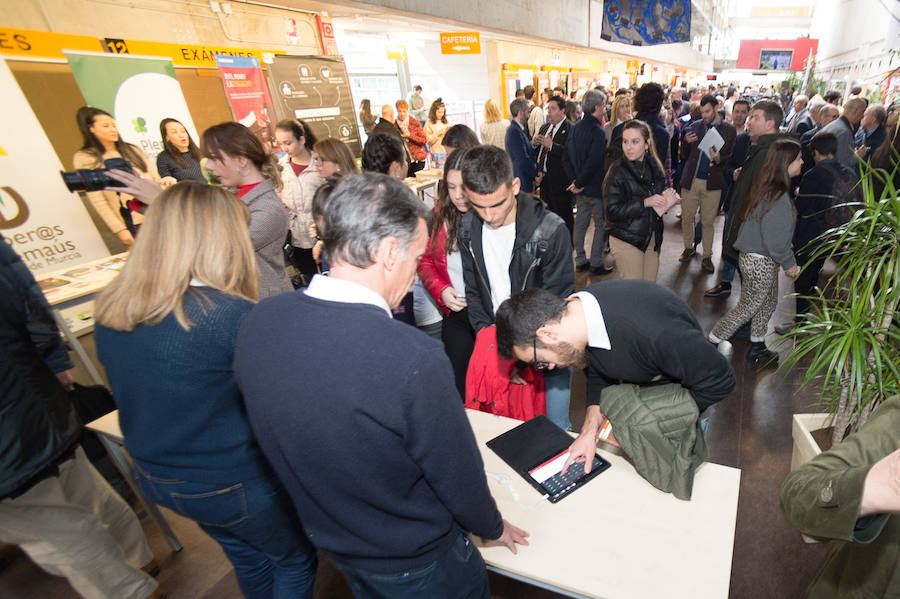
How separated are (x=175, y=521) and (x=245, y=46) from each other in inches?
180

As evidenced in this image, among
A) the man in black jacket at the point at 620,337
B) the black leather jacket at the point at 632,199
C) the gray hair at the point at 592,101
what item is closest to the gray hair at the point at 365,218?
the man in black jacket at the point at 620,337

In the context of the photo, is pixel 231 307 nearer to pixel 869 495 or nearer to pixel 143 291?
pixel 143 291

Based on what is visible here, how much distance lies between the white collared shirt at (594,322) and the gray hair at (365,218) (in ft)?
2.09

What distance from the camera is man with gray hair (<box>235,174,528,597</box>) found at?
29.2 inches

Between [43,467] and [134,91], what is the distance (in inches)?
139

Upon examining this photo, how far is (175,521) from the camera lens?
2316 millimetres

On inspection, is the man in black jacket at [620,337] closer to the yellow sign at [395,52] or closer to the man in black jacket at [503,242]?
the man in black jacket at [503,242]

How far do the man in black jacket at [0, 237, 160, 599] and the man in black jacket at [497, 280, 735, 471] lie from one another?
150 cm

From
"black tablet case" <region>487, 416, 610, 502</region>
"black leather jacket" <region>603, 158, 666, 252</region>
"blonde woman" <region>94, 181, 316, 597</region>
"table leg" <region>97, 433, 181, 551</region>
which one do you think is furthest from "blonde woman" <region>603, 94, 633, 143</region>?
"table leg" <region>97, 433, 181, 551</region>

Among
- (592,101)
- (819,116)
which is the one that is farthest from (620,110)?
(819,116)

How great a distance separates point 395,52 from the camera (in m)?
8.22

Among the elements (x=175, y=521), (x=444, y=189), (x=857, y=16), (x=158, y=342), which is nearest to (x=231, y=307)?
(x=158, y=342)

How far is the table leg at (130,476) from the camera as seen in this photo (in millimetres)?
1861

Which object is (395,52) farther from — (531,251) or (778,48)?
(778,48)
